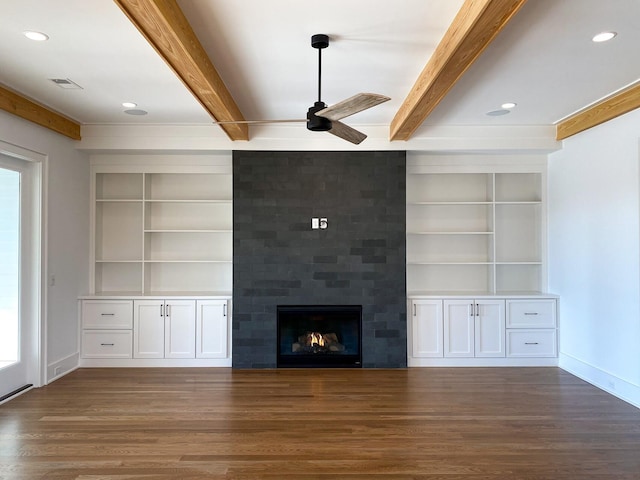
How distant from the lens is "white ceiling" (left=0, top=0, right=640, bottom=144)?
8.02 feet

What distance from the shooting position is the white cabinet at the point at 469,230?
17.9ft

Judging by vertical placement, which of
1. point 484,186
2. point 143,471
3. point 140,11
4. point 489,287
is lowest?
point 143,471

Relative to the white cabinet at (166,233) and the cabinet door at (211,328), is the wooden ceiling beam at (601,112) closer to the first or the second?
the white cabinet at (166,233)

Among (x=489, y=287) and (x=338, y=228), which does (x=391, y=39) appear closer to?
(x=338, y=228)

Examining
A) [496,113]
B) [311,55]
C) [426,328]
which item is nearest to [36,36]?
[311,55]

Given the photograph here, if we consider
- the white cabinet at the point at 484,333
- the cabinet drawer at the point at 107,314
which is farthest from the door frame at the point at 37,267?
the white cabinet at the point at 484,333

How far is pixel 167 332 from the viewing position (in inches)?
193

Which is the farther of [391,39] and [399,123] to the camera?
[399,123]

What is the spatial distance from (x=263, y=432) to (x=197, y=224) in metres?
2.96

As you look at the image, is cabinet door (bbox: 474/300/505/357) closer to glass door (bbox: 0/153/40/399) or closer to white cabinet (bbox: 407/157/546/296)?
white cabinet (bbox: 407/157/546/296)

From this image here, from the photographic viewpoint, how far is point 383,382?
14.4 ft

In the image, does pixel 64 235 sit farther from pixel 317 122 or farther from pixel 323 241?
pixel 317 122

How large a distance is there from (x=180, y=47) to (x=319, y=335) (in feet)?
11.4

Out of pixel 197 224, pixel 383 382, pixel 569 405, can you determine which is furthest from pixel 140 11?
pixel 569 405
